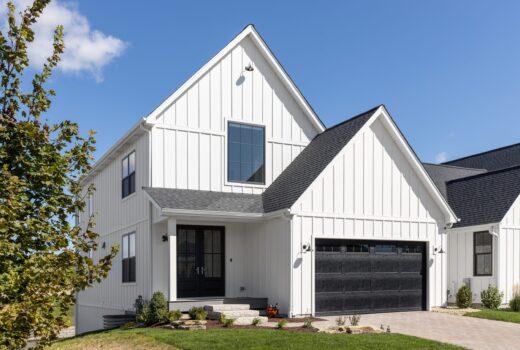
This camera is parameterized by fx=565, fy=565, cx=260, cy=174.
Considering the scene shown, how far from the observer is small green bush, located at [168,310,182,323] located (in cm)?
1516

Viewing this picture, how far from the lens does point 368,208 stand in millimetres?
18219

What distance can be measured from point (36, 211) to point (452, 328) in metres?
12.2

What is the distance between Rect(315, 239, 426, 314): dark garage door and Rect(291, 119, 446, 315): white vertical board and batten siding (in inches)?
12.3

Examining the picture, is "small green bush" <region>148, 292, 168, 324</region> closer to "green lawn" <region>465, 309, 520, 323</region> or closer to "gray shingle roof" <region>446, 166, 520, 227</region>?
"green lawn" <region>465, 309, 520, 323</region>

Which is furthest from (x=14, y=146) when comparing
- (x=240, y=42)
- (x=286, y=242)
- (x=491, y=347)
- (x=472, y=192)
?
(x=472, y=192)

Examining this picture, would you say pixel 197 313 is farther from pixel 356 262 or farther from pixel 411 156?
pixel 411 156

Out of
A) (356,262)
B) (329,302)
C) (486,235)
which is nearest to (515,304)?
(486,235)

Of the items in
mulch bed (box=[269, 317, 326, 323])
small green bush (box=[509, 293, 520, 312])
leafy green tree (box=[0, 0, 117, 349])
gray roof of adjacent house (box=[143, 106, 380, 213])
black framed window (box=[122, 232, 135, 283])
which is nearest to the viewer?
leafy green tree (box=[0, 0, 117, 349])

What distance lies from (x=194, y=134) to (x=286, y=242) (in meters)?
4.78

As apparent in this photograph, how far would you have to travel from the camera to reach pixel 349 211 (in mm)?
17781

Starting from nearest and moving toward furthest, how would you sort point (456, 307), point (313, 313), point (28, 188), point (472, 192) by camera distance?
point (28, 188) → point (313, 313) → point (456, 307) → point (472, 192)

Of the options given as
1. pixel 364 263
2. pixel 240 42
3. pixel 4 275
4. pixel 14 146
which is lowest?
pixel 364 263

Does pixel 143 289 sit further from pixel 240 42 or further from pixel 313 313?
pixel 240 42

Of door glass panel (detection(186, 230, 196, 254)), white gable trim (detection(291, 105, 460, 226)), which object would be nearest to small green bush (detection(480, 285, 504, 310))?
white gable trim (detection(291, 105, 460, 226))
